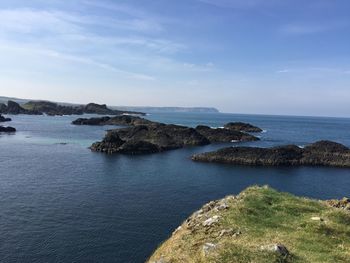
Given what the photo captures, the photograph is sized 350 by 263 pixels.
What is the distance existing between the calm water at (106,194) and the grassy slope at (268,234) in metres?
10.2

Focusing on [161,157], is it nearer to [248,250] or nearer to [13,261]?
[13,261]

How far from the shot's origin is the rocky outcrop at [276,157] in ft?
306

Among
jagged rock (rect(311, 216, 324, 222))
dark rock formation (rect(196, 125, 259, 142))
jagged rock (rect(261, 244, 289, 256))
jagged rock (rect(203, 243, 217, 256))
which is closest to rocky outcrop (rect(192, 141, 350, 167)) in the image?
dark rock formation (rect(196, 125, 259, 142))

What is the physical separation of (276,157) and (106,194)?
50.2 m

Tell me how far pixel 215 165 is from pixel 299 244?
64.9 m

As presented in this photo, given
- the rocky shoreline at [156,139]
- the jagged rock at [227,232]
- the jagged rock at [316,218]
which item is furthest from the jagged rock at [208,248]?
the rocky shoreline at [156,139]

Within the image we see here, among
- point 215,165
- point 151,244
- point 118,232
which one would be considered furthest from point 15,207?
point 215,165

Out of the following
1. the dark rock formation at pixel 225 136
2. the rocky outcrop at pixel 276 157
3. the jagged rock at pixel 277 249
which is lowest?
the rocky outcrop at pixel 276 157

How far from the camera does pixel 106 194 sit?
57.8 meters

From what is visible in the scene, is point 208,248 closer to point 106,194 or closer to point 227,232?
point 227,232

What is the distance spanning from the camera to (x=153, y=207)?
167 feet

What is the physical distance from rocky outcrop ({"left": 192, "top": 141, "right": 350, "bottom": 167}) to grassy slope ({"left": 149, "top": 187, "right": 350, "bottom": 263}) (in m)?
57.4

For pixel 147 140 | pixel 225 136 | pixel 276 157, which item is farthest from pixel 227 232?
pixel 225 136

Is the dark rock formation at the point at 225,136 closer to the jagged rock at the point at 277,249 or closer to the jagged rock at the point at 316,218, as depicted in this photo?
the jagged rock at the point at 316,218
